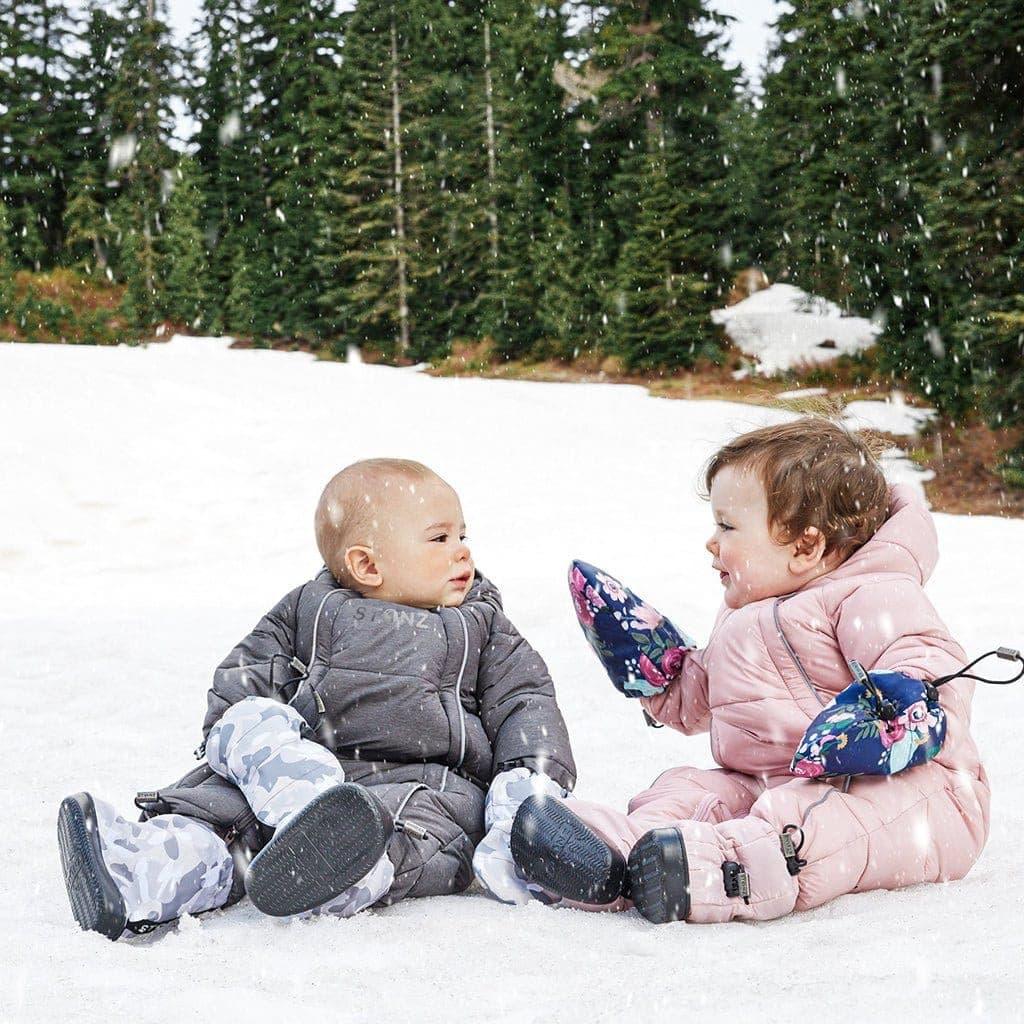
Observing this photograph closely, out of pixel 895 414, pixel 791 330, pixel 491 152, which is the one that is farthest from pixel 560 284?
pixel 895 414

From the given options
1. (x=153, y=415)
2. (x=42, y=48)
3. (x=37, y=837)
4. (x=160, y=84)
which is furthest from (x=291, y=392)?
(x=42, y=48)

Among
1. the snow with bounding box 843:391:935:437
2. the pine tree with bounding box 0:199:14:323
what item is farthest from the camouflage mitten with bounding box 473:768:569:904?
the pine tree with bounding box 0:199:14:323

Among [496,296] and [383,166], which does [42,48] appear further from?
→ [496,296]

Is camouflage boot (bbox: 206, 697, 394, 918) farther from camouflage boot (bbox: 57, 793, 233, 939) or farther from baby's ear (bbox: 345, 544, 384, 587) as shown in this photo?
baby's ear (bbox: 345, 544, 384, 587)

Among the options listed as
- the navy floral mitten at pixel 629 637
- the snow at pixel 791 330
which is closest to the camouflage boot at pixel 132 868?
the navy floral mitten at pixel 629 637

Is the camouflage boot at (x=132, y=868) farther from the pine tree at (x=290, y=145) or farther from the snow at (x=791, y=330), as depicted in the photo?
the pine tree at (x=290, y=145)

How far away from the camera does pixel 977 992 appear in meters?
1.56

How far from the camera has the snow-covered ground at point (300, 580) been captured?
170cm

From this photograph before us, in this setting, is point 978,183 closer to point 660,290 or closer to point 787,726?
point 660,290

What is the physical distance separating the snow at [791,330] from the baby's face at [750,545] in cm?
1597

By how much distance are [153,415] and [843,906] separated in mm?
10597

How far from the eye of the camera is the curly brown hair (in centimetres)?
261

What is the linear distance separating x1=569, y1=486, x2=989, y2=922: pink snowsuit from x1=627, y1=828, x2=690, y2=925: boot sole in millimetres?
21

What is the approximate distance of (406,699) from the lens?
8.60 feet
